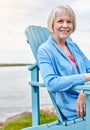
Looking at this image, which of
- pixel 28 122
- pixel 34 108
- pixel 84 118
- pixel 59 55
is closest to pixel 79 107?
pixel 84 118

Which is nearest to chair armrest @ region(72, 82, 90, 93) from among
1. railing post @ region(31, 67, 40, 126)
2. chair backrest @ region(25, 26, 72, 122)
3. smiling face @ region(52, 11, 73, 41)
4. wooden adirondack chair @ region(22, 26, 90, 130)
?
wooden adirondack chair @ region(22, 26, 90, 130)

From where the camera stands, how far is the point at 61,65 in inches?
182

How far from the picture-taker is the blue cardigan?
436 cm

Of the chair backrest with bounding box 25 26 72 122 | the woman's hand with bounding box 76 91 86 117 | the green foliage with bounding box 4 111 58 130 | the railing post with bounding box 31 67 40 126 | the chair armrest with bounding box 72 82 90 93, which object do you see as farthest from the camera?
the green foliage with bounding box 4 111 58 130

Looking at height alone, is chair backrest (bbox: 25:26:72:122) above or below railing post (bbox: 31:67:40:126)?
above

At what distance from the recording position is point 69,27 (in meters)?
4.64

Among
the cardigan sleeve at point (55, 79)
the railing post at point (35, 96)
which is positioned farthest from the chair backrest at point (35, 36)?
the cardigan sleeve at point (55, 79)

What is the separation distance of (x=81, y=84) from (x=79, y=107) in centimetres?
19

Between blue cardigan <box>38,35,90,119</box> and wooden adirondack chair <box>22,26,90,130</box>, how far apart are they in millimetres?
70

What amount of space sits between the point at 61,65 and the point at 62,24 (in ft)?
1.16

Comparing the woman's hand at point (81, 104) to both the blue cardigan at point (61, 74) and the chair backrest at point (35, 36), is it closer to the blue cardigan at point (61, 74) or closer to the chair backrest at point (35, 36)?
the blue cardigan at point (61, 74)

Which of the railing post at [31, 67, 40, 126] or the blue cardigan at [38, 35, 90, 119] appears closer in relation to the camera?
the blue cardigan at [38, 35, 90, 119]

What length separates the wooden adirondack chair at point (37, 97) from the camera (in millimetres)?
4313

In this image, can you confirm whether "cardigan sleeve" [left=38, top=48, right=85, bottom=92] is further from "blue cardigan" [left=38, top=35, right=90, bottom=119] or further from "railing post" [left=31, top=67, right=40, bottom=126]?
"railing post" [left=31, top=67, right=40, bottom=126]
